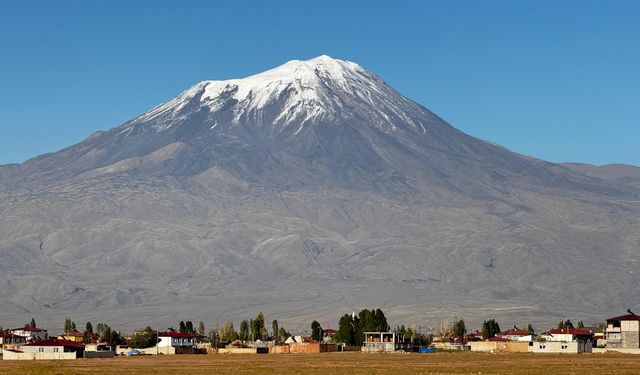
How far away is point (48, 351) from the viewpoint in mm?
132500

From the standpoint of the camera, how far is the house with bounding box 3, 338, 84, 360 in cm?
12756

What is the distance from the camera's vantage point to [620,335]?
456ft

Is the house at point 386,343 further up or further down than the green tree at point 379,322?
further down

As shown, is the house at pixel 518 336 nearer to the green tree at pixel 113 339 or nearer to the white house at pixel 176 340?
the white house at pixel 176 340

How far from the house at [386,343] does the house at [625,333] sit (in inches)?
876

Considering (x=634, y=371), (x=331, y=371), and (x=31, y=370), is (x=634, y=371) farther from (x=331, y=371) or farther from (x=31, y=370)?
(x=31, y=370)

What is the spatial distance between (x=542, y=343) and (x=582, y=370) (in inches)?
1945

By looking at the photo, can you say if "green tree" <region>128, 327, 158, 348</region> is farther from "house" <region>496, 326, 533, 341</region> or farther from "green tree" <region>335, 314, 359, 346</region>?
"house" <region>496, 326, 533, 341</region>

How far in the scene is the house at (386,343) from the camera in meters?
146

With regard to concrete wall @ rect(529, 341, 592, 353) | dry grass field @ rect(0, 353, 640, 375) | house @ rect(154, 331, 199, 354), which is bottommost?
dry grass field @ rect(0, 353, 640, 375)

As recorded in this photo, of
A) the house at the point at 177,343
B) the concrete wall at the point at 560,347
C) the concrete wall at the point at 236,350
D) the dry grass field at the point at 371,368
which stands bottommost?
the dry grass field at the point at 371,368

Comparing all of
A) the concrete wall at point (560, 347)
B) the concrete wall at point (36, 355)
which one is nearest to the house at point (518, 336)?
the concrete wall at point (560, 347)

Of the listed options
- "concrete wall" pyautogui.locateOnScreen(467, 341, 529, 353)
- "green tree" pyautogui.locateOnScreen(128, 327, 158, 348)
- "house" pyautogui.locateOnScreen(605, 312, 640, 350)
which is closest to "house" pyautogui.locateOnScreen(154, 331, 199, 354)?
"green tree" pyautogui.locateOnScreen(128, 327, 158, 348)

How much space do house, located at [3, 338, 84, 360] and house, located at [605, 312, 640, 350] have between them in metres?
54.5
